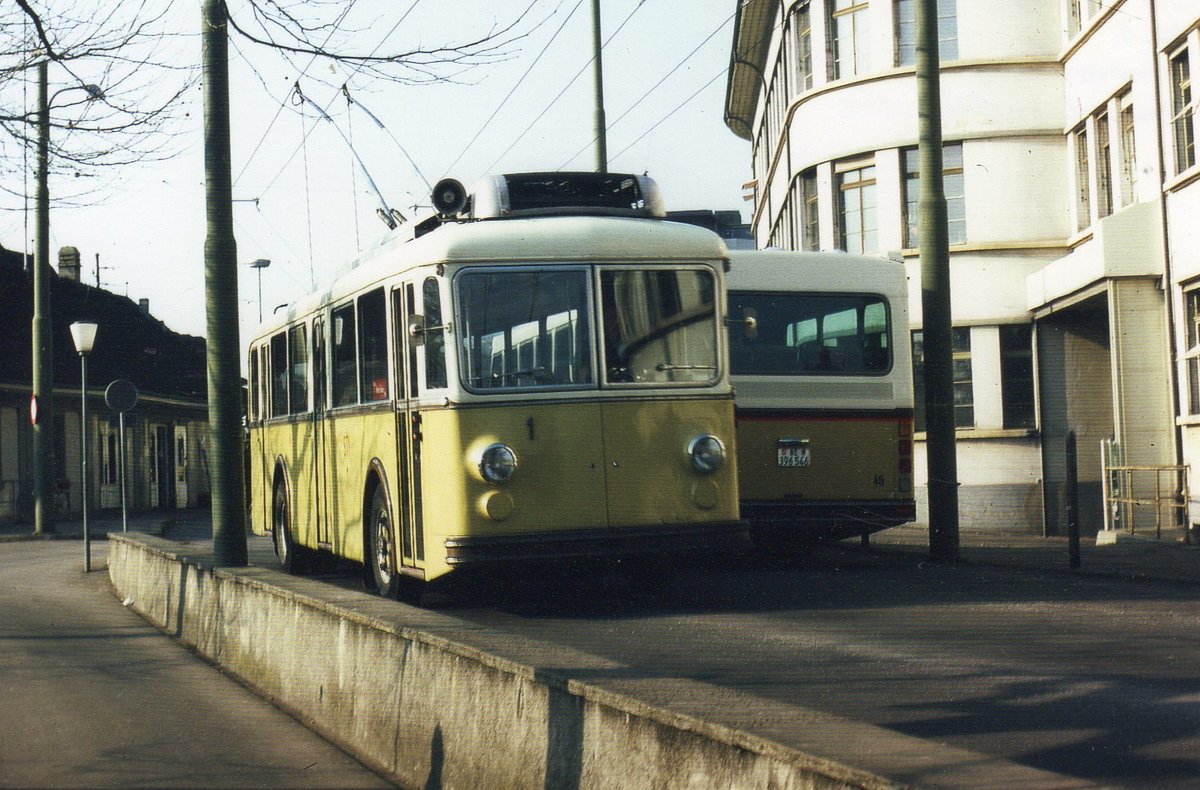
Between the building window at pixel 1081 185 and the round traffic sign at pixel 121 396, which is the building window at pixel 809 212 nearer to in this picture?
the building window at pixel 1081 185

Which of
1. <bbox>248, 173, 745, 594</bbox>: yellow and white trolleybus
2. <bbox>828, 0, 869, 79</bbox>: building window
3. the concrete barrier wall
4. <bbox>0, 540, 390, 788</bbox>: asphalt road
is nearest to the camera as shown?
the concrete barrier wall

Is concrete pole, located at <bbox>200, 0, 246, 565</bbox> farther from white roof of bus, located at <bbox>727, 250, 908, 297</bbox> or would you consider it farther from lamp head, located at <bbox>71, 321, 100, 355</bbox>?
lamp head, located at <bbox>71, 321, 100, 355</bbox>

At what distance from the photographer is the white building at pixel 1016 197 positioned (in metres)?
22.5

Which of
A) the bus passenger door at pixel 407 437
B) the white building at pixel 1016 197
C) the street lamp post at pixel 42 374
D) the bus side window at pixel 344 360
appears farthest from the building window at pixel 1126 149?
the street lamp post at pixel 42 374

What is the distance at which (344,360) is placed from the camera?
46.2 feet

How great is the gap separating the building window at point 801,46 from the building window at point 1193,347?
36.9 ft

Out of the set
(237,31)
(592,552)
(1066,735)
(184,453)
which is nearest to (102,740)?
(592,552)

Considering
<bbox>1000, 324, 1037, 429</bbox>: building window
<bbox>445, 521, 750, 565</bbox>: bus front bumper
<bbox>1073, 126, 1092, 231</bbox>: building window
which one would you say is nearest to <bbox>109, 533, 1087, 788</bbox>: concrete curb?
<bbox>445, 521, 750, 565</bbox>: bus front bumper

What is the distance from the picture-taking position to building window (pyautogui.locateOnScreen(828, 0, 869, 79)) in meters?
28.3

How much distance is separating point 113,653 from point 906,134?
1806cm

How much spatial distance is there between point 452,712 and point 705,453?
17.4 feet

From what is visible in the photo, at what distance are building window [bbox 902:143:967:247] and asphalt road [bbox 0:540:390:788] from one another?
16.3 m

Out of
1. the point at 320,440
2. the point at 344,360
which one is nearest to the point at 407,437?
the point at 344,360

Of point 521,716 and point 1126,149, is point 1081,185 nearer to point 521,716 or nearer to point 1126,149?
point 1126,149
